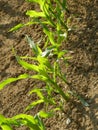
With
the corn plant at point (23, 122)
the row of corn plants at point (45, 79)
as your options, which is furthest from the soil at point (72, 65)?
the corn plant at point (23, 122)

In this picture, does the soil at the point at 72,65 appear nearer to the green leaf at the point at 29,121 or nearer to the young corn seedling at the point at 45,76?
the young corn seedling at the point at 45,76

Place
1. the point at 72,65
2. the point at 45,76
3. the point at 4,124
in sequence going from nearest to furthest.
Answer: the point at 4,124
the point at 45,76
the point at 72,65

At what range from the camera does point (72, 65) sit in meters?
1.98

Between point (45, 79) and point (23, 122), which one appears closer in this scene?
point (23, 122)

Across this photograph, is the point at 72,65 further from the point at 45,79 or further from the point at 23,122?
the point at 23,122

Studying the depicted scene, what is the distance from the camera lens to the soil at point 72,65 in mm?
1794

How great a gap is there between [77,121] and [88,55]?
1.30ft

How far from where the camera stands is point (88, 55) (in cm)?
198

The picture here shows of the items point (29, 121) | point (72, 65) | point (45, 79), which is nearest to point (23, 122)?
point (29, 121)

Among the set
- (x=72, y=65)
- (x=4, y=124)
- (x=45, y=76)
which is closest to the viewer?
(x=4, y=124)

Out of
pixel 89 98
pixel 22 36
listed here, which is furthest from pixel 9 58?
pixel 89 98

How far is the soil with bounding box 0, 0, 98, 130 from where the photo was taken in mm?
1794

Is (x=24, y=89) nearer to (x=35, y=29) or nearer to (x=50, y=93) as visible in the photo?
(x=50, y=93)

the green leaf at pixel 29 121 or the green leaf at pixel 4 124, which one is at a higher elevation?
the green leaf at pixel 4 124
